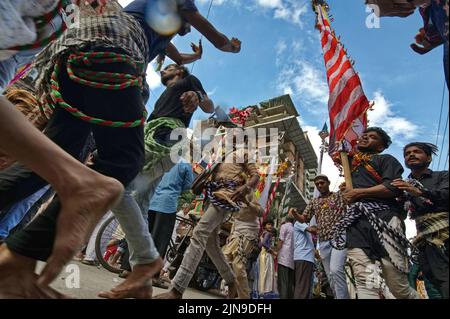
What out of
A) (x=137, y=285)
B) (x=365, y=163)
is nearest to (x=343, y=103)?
(x=365, y=163)

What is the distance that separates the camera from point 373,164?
321cm

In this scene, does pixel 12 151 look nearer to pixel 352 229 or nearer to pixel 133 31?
pixel 133 31

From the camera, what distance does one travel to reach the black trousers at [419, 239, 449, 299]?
2.48 meters

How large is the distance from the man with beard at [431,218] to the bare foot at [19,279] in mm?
2569

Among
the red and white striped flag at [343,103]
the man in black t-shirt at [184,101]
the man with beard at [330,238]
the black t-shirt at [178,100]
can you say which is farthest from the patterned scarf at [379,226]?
the black t-shirt at [178,100]

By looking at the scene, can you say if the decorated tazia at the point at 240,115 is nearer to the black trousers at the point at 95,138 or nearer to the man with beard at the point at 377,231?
the man with beard at the point at 377,231

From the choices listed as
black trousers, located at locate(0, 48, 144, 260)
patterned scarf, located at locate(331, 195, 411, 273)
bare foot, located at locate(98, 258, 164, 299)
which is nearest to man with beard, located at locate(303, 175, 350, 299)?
patterned scarf, located at locate(331, 195, 411, 273)

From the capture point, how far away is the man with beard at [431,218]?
8.24 ft

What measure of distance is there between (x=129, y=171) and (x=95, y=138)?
9.1 inches

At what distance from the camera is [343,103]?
389cm

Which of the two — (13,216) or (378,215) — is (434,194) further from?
(13,216)

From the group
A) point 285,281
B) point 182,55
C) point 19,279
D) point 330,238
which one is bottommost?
point 19,279

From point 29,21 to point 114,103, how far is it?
1.56 ft

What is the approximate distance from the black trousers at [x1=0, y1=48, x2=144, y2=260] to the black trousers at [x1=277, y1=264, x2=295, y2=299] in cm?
476
